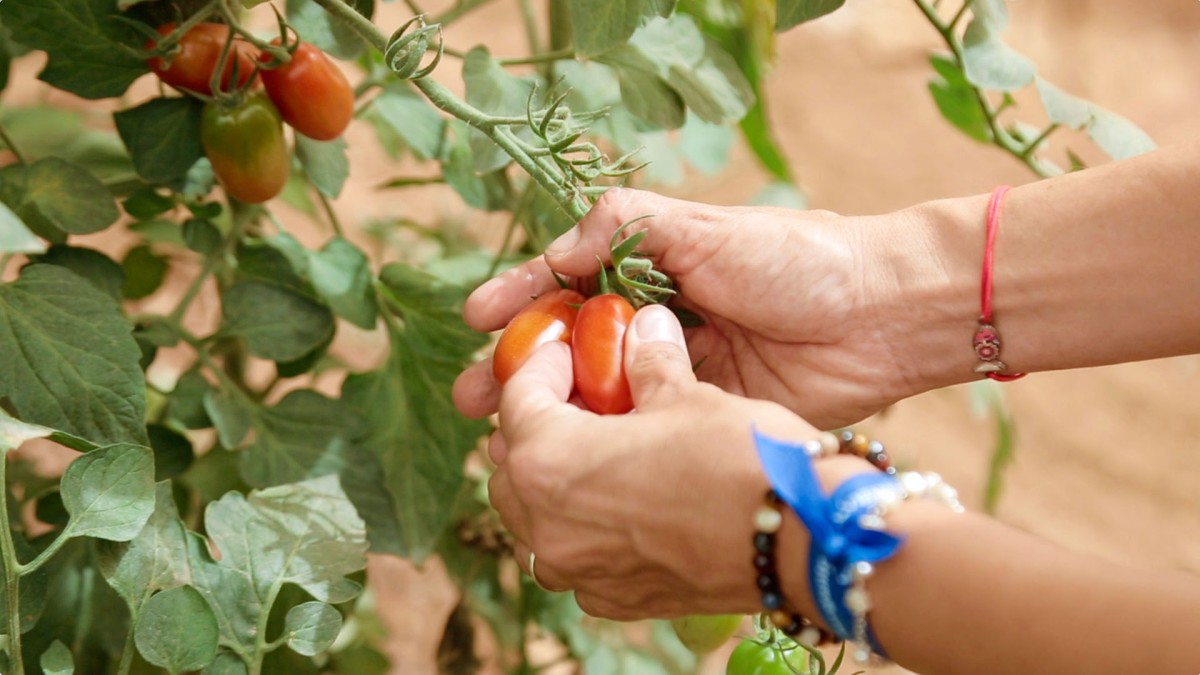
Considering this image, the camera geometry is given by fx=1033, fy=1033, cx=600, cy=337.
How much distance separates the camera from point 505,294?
77cm

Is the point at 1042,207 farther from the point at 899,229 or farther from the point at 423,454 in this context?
the point at 423,454

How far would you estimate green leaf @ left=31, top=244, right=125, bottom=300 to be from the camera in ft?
2.36

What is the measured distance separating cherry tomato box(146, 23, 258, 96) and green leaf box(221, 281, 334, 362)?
165mm

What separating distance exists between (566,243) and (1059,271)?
35cm

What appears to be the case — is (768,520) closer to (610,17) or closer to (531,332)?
(531,332)

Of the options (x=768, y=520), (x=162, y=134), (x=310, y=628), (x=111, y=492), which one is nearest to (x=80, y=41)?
(x=162, y=134)

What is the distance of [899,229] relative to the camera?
784mm

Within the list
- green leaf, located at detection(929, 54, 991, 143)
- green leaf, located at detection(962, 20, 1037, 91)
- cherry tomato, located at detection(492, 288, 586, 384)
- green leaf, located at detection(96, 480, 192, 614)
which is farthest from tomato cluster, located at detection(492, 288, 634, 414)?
green leaf, located at detection(929, 54, 991, 143)

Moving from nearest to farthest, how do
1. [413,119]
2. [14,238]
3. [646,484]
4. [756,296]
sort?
[14,238], [646,484], [756,296], [413,119]

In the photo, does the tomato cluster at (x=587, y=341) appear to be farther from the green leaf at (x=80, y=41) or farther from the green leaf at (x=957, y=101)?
the green leaf at (x=957, y=101)

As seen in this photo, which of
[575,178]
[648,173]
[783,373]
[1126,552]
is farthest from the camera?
A: [1126,552]

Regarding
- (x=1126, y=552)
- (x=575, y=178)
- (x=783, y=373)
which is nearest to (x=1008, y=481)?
(x=1126, y=552)

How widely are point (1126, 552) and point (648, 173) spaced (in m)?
1.37

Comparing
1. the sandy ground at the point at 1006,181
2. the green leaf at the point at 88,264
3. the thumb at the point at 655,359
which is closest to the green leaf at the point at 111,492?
the green leaf at the point at 88,264
